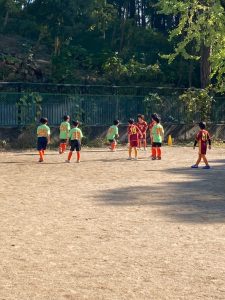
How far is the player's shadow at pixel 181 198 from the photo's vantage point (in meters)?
11.3

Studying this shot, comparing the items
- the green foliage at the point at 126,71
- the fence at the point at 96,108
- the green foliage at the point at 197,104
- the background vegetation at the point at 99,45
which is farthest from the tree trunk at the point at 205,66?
the green foliage at the point at 126,71

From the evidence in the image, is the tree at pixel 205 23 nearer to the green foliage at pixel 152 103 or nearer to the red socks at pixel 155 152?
the green foliage at pixel 152 103

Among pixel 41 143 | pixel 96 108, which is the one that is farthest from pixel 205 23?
pixel 41 143

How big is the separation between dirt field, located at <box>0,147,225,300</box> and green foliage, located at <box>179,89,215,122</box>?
16.0 metres

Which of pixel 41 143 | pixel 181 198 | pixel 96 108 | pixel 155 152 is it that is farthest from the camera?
pixel 96 108

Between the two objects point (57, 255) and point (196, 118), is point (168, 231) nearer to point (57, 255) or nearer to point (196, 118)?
point (57, 255)

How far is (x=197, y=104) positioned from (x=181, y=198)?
21454mm

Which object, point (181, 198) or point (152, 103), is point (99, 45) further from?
point (181, 198)

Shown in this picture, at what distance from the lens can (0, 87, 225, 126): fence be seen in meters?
28.4

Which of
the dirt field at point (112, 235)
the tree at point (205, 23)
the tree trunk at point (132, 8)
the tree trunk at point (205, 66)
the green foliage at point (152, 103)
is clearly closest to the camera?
the dirt field at point (112, 235)

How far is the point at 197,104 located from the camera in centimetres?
3412

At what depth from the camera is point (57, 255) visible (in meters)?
8.07

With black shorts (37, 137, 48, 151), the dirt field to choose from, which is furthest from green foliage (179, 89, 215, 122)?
the dirt field

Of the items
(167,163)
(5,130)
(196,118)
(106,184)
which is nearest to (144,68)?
(196,118)
